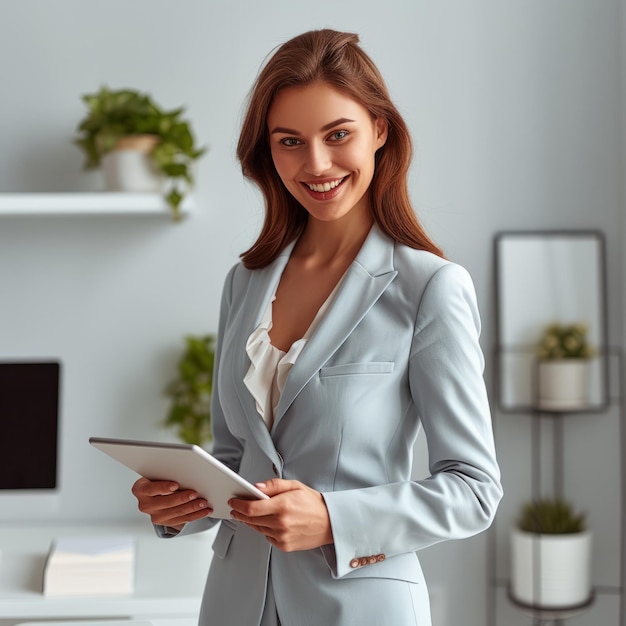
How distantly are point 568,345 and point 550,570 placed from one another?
617 millimetres

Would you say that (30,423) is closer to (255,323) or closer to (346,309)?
(255,323)

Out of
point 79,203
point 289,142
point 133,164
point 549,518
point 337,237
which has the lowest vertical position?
point 549,518

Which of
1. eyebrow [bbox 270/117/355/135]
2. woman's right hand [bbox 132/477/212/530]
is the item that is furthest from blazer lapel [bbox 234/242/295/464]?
eyebrow [bbox 270/117/355/135]

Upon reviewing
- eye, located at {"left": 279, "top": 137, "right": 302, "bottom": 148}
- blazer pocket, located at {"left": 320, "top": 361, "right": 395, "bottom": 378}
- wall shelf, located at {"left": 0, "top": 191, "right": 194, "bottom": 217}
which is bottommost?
blazer pocket, located at {"left": 320, "top": 361, "right": 395, "bottom": 378}

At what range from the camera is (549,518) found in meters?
2.35

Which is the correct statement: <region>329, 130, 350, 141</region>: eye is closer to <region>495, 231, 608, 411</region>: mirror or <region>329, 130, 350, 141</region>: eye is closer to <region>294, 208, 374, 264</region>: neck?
<region>294, 208, 374, 264</region>: neck

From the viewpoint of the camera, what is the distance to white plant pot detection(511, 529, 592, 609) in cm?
231

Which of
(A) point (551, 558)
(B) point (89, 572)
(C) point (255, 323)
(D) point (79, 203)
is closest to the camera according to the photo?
(C) point (255, 323)

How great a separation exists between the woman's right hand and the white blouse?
0.44ft

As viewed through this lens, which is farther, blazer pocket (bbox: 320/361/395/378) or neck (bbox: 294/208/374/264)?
neck (bbox: 294/208/374/264)

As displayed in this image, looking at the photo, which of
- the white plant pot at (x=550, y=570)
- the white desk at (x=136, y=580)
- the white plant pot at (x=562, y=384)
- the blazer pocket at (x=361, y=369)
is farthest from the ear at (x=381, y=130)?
the white plant pot at (x=550, y=570)

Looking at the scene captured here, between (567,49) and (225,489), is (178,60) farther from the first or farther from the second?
(225,489)

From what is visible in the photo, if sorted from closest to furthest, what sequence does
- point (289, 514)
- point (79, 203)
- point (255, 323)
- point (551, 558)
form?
point (289, 514), point (255, 323), point (79, 203), point (551, 558)

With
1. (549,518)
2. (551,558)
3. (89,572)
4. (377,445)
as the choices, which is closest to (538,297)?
(549,518)
